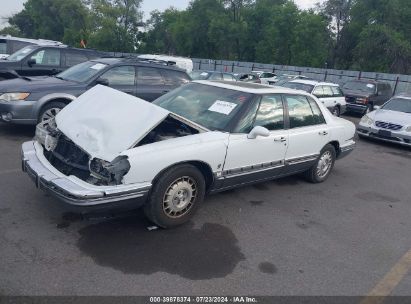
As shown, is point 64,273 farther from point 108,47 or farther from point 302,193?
point 108,47

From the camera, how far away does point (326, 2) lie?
5075cm

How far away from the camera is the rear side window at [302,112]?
215 inches

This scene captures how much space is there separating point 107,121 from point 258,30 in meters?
53.6

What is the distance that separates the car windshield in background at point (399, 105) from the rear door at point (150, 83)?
272 inches

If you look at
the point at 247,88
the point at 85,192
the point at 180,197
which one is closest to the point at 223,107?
the point at 247,88

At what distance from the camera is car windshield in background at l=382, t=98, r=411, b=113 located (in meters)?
10.8

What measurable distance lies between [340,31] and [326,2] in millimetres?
4433

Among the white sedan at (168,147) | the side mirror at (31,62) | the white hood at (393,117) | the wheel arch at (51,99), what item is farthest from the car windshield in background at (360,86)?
the wheel arch at (51,99)

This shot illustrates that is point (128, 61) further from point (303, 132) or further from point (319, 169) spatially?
point (319, 169)

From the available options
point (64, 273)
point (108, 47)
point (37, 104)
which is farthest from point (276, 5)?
point (64, 273)

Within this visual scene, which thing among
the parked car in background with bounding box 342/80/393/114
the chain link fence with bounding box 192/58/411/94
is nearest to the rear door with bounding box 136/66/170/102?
the parked car in background with bounding box 342/80/393/114

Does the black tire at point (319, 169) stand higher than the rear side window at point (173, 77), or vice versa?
the rear side window at point (173, 77)

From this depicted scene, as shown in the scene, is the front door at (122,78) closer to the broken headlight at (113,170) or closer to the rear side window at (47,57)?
the rear side window at (47,57)

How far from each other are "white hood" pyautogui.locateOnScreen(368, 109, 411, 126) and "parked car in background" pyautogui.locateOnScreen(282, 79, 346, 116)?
308 cm
